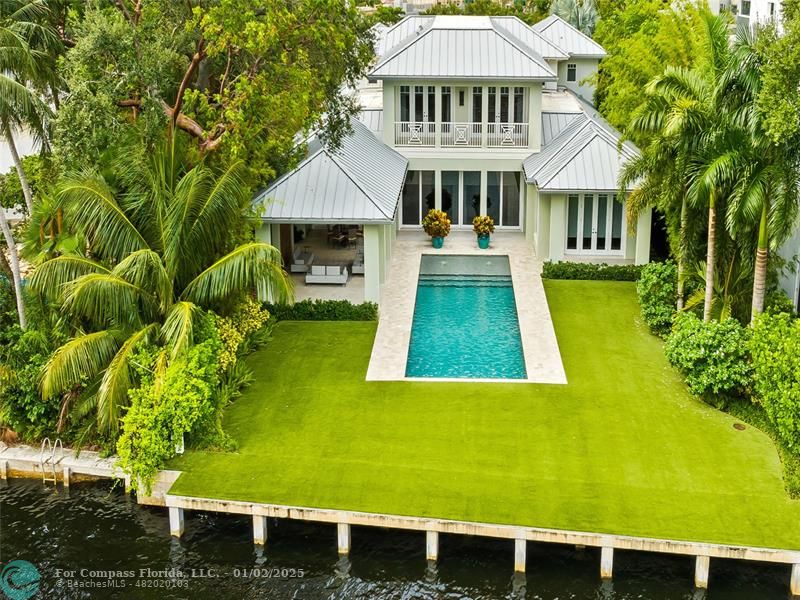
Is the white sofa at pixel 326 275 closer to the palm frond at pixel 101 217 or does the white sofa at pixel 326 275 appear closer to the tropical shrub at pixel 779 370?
the palm frond at pixel 101 217

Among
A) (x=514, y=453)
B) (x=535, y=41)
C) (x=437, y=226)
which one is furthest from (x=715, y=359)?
(x=535, y=41)

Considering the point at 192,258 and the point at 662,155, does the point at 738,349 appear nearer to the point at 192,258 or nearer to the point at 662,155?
Result: the point at 662,155

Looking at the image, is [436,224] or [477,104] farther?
[477,104]

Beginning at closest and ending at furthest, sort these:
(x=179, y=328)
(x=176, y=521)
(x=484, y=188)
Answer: (x=176, y=521)
(x=179, y=328)
(x=484, y=188)

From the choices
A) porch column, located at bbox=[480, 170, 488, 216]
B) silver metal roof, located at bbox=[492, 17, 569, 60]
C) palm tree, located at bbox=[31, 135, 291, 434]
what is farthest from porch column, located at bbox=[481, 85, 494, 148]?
palm tree, located at bbox=[31, 135, 291, 434]

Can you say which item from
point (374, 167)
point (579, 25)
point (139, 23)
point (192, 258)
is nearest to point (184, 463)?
point (192, 258)

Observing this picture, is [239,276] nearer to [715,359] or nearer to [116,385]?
Answer: [116,385]

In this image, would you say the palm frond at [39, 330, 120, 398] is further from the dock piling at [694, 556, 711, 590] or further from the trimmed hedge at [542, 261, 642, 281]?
the trimmed hedge at [542, 261, 642, 281]
